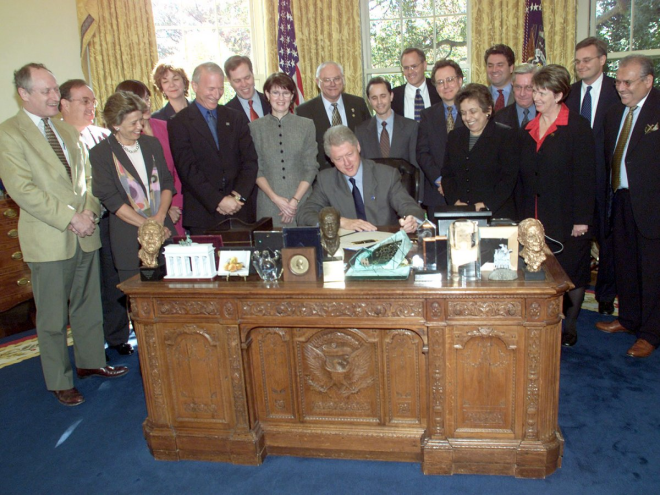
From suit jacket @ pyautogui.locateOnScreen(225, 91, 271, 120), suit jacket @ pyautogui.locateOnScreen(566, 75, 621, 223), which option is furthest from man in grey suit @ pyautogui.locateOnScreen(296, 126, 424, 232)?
suit jacket @ pyautogui.locateOnScreen(566, 75, 621, 223)

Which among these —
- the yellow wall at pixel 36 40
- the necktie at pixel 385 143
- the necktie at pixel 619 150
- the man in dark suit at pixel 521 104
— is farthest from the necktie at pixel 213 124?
the yellow wall at pixel 36 40

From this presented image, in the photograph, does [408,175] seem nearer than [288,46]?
Yes

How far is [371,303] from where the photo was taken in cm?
247

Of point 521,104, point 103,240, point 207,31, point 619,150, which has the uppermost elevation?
point 207,31

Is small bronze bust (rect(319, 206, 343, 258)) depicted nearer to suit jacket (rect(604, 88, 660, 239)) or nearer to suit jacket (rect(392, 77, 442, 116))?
suit jacket (rect(604, 88, 660, 239))

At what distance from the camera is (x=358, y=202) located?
3.59m

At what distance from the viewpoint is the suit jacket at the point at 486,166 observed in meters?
3.77

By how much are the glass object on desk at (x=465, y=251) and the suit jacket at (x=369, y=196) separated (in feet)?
3.40

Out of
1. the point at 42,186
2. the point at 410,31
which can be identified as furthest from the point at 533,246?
the point at 410,31

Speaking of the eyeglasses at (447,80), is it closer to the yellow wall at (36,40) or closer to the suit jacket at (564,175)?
the suit jacket at (564,175)

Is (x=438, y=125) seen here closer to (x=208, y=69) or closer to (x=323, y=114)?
(x=323, y=114)

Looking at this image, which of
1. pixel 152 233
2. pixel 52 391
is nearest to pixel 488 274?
pixel 152 233

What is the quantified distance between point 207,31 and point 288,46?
120 cm

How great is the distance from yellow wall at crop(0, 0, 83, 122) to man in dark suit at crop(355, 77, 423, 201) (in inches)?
149
